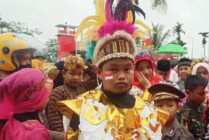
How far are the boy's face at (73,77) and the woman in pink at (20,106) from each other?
1.64 metres

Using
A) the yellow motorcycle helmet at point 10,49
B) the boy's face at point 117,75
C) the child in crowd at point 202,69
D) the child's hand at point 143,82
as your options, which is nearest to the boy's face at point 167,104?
the child's hand at point 143,82

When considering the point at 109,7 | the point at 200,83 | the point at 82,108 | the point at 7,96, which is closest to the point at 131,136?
the point at 82,108

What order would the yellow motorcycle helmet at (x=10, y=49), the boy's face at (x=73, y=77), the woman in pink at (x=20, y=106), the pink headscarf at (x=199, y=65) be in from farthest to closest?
1. the pink headscarf at (x=199, y=65)
2. the boy's face at (x=73, y=77)
3. the yellow motorcycle helmet at (x=10, y=49)
4. the woman in pink at (x=20, y=106)

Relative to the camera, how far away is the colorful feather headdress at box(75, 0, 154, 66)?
8.76 ft

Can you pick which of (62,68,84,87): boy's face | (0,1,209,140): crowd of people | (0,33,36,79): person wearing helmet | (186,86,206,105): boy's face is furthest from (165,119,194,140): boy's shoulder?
(0,33,36,79): person wearing helmet

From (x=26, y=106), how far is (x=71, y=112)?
0.33 m

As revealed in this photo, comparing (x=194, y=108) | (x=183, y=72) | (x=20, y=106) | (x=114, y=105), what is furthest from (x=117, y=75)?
(x=183, y=72)

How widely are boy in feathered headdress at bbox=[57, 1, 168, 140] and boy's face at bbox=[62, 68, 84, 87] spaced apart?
1465 millimetres

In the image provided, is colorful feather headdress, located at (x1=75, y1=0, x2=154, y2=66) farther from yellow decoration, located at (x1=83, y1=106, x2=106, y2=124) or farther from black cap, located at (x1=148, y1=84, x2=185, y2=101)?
black cap, located at (x1=148, y1=84, x2=185, y2=101)

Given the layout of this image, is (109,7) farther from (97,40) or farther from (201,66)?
(201,66)

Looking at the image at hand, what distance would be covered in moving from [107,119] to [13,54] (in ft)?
5.63

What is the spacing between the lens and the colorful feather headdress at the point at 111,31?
267 cm

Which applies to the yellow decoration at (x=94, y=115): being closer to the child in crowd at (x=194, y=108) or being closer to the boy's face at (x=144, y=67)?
the child in crowd at (x=194, y=108)

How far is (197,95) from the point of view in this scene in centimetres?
403
